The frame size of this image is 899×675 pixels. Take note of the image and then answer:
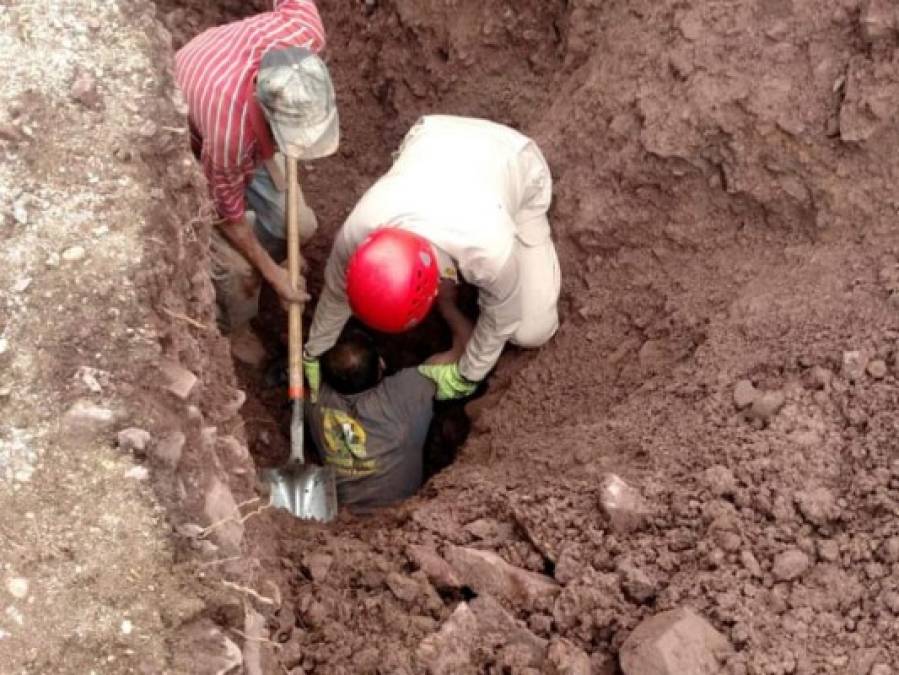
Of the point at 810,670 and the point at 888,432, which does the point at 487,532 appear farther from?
the point at 888,432

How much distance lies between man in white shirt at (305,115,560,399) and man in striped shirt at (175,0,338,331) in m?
0.36

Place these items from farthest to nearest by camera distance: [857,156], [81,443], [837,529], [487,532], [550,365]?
[550,365] → [857,156] → [487,532] → [837,529] → [81,443]

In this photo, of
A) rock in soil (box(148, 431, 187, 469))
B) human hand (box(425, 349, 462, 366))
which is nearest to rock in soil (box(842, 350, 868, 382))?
human hand (box(425, 349, 462, 366))

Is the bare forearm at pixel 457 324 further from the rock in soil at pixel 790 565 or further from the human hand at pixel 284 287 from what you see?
the rock in soil at pixel 790 565

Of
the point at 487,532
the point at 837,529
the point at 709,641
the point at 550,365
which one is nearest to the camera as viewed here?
the point at 709,641

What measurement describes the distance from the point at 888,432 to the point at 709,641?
888 millimetres

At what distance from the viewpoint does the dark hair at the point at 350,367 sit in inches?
153

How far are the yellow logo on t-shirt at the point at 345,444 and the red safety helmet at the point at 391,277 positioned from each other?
736 millimetres

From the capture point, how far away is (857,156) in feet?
10.7

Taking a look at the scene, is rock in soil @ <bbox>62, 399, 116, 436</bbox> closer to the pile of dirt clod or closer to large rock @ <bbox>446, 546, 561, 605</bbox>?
the pile of dirt clod

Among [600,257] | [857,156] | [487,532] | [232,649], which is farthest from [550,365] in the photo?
[232,649]

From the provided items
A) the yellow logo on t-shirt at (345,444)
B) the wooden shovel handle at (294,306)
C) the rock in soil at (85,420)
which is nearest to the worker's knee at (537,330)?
the yellow logo on t-shirt at (345,444)

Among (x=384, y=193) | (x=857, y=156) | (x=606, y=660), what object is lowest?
(x=606, y=660)

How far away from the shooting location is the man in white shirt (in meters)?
3.18
